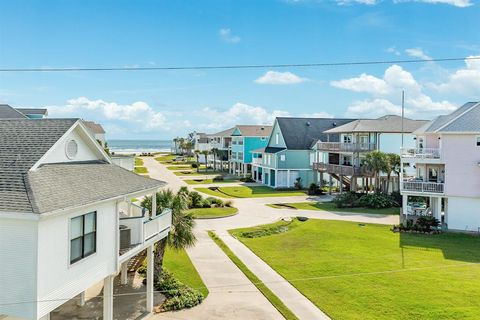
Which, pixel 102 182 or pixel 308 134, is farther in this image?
pixel 308 134

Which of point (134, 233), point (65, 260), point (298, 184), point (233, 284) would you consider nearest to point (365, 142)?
point (298, 184)

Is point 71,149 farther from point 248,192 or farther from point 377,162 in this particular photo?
point 248,192

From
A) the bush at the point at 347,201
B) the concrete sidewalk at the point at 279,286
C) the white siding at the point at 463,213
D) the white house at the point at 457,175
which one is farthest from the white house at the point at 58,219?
the bush at the point at 347,201

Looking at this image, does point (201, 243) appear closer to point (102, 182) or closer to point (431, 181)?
point (102, 182)

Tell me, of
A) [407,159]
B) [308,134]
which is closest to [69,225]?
[407,159]

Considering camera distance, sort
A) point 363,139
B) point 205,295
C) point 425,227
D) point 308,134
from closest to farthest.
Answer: point 205,295
point 425,227
point 363,139
point 308,134

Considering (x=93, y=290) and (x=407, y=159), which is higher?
(x=407, y=159)

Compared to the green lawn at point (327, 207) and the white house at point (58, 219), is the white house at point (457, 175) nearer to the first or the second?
the green lawn at point (327, 207)

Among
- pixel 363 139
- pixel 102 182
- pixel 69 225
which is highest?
pixel 363 139
